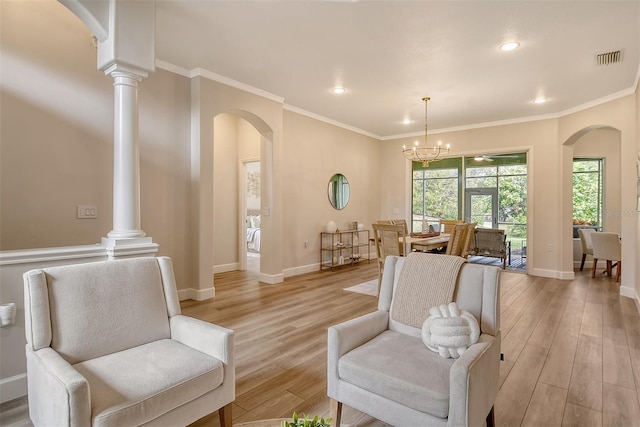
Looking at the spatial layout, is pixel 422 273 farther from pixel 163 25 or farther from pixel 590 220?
pixel 590 220

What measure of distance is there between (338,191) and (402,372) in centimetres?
545

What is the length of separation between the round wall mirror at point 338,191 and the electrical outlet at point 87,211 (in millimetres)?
4041

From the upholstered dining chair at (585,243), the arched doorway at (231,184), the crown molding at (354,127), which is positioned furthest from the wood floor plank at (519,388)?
the upholstered dining chair at (585,243)

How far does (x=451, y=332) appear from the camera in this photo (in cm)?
166

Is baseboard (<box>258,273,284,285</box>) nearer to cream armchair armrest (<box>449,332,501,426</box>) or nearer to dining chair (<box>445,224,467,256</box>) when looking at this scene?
dining chair (<box>445,224,467,256</box>)

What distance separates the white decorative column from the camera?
2676mm

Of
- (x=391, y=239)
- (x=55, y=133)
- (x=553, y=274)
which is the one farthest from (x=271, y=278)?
(x=553, y=274)

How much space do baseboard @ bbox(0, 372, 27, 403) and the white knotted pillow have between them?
2.52 m

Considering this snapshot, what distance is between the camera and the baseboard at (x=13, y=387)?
2090 mm

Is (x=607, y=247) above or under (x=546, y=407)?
above

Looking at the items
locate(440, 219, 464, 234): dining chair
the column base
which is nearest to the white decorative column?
the column base

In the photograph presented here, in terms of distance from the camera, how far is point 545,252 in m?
6.11

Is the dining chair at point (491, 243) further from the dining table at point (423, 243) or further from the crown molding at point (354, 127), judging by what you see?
the dining table at point (423, 243)

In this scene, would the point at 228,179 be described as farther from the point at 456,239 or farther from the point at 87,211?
the point at 456,239
